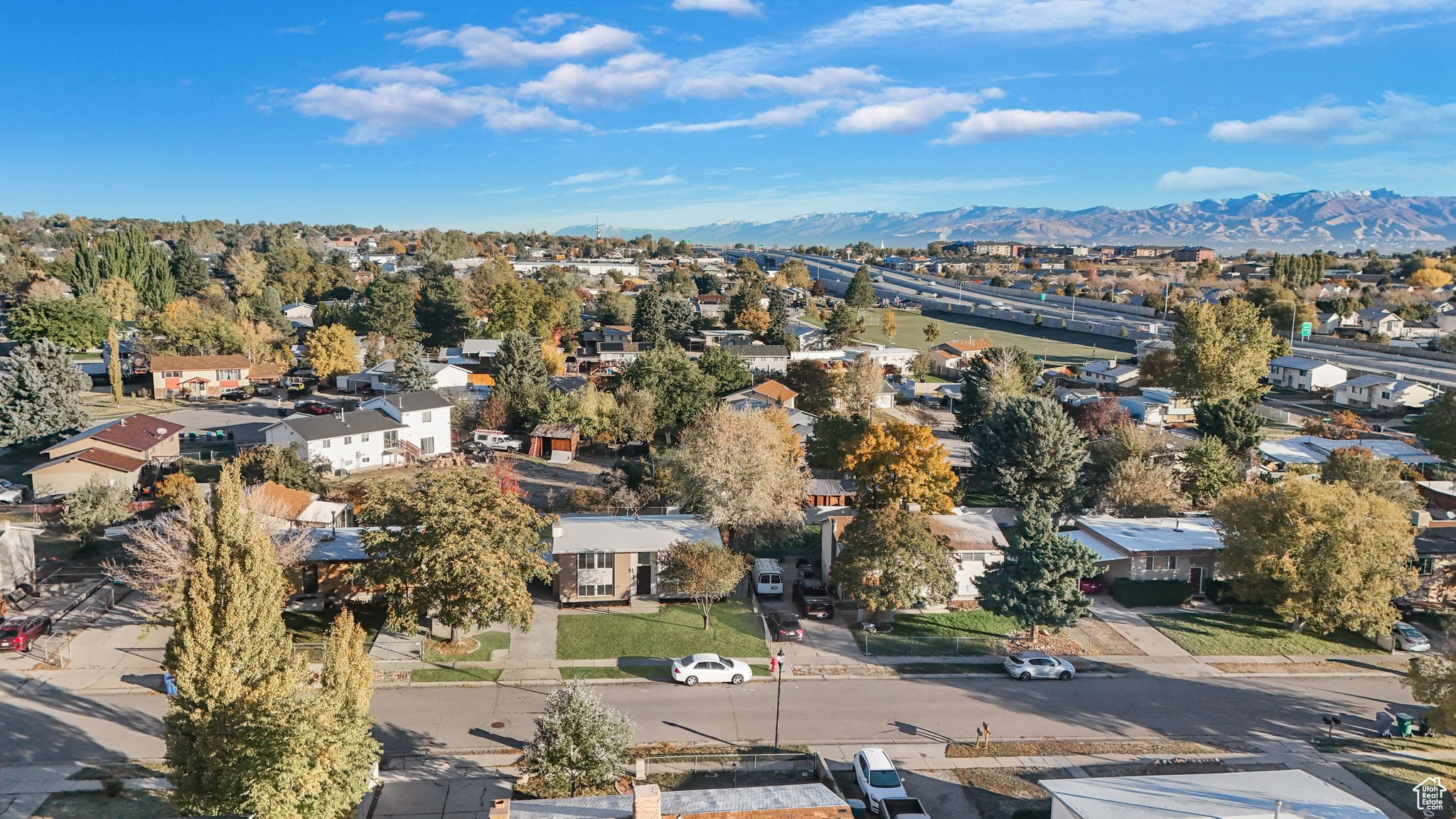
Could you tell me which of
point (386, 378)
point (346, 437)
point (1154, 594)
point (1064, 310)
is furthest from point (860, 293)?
point (1154, 594)

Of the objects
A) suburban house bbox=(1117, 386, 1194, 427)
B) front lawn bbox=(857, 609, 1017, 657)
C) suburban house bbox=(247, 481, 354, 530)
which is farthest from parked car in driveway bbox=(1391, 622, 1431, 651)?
suburban house bbox=(247, 481, 354, 530)

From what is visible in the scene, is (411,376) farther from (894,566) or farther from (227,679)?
(227,679)

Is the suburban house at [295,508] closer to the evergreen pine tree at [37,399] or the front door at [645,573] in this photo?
the front door at [645,573]

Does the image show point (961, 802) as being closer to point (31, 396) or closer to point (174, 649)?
point (174, 649)

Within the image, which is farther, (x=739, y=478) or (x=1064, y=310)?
(x=1064, y=310)

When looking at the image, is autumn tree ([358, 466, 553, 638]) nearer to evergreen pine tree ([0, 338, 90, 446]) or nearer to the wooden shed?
the wooden shed

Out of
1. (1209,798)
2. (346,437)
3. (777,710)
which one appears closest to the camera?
(1209,798)
